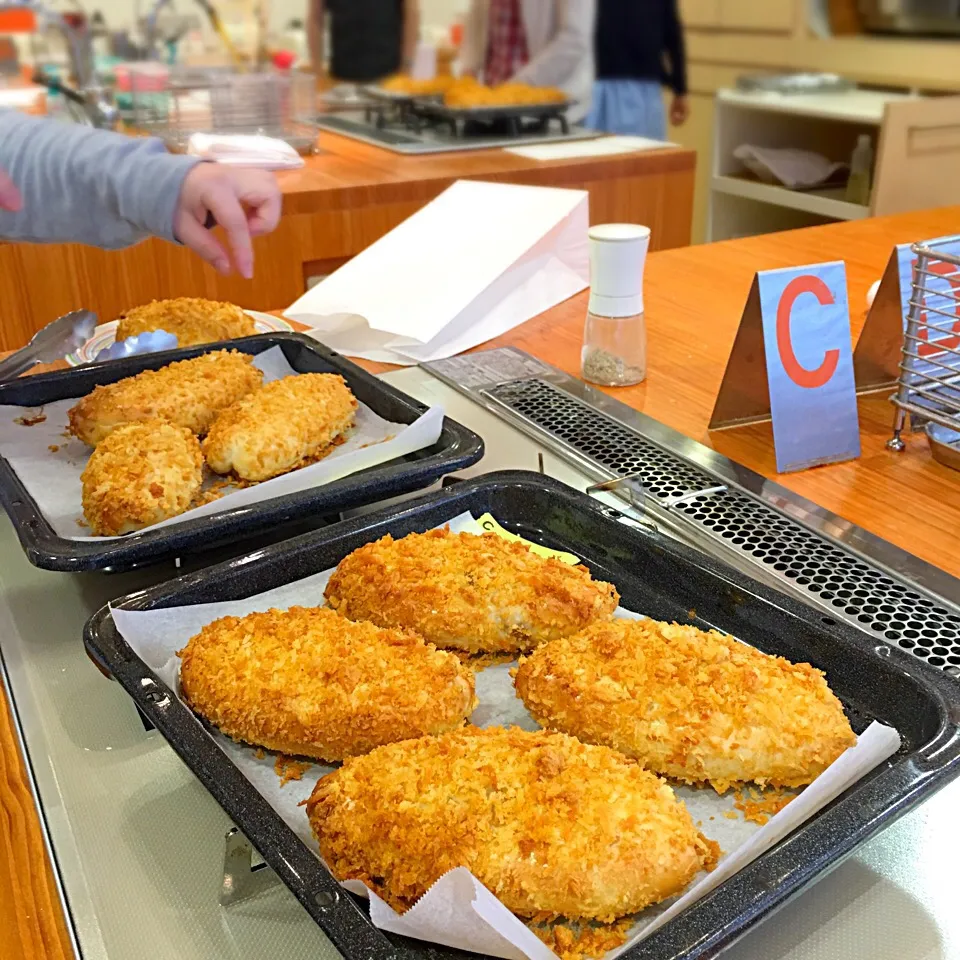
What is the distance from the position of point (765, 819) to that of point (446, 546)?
0.37 metres

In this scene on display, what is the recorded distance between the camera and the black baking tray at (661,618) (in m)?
0.54

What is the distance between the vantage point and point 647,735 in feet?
2.31

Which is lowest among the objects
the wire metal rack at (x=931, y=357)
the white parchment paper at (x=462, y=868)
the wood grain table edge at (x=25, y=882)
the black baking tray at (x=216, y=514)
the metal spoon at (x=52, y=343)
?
the wood grain table edge at (x=25, y=882)

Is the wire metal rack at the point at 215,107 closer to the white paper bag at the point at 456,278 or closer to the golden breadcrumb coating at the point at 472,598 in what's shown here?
the white paper bag at the point at 456,278

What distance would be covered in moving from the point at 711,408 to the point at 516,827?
0.81 metres

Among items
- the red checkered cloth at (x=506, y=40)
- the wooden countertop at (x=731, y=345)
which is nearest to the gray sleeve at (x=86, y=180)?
the wooden countertop at (x=731, y=345)

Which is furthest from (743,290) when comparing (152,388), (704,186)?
(704,186)

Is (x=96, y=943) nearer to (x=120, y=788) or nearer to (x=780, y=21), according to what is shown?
(x=120, y=788)

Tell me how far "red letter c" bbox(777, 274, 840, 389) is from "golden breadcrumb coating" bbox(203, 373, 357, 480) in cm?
51

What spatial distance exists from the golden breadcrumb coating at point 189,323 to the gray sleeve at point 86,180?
11 cm

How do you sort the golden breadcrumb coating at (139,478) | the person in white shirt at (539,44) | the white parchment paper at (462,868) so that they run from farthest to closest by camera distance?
the person in white shirt at (539,44) < the golden breadcrumb coating at (139,478) < the white parchment paper at (462,868)

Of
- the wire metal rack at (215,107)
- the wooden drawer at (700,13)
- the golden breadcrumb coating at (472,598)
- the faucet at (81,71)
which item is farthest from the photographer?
the wooden drawer at (700,13)

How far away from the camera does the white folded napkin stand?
2.62 meters

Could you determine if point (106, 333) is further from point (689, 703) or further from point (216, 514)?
point (689, 703)
